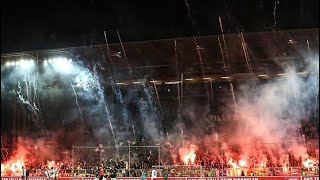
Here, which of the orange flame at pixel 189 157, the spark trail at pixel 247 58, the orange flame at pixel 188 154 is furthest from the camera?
the orange flame at pixel 188 154

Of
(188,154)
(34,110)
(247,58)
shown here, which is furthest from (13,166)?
(247,58)

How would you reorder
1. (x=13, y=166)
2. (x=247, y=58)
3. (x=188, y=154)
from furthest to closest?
1. (x=188, y=154)
2. (x=13, y=166)
3. (x=247, y=58)

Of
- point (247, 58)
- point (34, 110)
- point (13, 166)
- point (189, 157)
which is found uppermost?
point (247, 58)

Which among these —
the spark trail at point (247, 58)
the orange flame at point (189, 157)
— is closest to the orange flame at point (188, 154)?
the orange flame at point (189, 157)

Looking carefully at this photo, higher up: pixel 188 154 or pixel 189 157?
pixel 188 154

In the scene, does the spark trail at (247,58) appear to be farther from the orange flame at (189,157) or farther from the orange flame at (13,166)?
the orange flame at (13,166)

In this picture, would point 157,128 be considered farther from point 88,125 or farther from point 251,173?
point 251,173

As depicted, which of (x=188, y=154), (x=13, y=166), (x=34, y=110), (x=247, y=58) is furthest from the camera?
(x=34, y=110)

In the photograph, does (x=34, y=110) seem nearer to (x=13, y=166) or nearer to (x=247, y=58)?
(x=13, y=166)

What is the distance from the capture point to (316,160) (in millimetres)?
24391

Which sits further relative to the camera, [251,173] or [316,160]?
[316,160]

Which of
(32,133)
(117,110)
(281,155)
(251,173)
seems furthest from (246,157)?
(32,133)

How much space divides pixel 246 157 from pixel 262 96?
16.0 ft

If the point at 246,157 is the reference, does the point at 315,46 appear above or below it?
above
